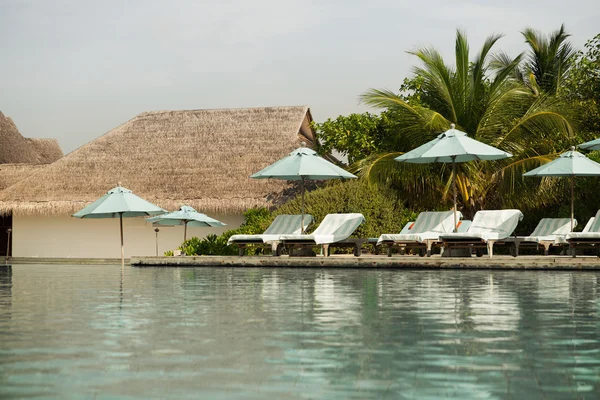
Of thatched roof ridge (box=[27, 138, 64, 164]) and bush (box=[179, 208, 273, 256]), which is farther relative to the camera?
thatched roof ridge (box=[27, 138, 64, 164])

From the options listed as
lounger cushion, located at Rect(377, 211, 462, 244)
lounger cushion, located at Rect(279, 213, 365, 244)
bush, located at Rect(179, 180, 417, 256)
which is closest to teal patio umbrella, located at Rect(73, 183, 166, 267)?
bush, located at Rect(179, 180, 417, 256)

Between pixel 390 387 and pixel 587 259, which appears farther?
pixel 587 259

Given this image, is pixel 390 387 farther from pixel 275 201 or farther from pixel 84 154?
pixel 84 154

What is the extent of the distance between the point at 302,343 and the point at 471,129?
17.8 metres

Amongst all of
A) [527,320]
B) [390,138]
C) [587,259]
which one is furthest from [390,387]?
[390,138]

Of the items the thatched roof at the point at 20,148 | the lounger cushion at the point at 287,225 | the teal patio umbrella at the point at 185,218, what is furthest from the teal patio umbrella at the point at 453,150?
the thatched roof at the point at 20,148

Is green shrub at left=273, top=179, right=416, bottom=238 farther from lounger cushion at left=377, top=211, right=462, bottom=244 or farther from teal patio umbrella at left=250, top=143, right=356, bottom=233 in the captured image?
lounger cushion at left=377, top=211, right=462, bottom=244

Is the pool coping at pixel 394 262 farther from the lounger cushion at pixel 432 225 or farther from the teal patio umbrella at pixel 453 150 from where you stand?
the teal patio umbrella at pixel 453 150

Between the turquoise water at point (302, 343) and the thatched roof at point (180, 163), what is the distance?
17.0 meters

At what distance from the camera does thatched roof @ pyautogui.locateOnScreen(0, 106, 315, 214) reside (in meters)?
28.0

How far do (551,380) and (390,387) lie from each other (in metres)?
0.81

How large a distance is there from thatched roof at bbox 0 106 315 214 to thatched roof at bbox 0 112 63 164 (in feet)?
18.7

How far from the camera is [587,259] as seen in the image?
15.7 metres

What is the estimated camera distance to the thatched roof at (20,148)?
3522 centimetres
